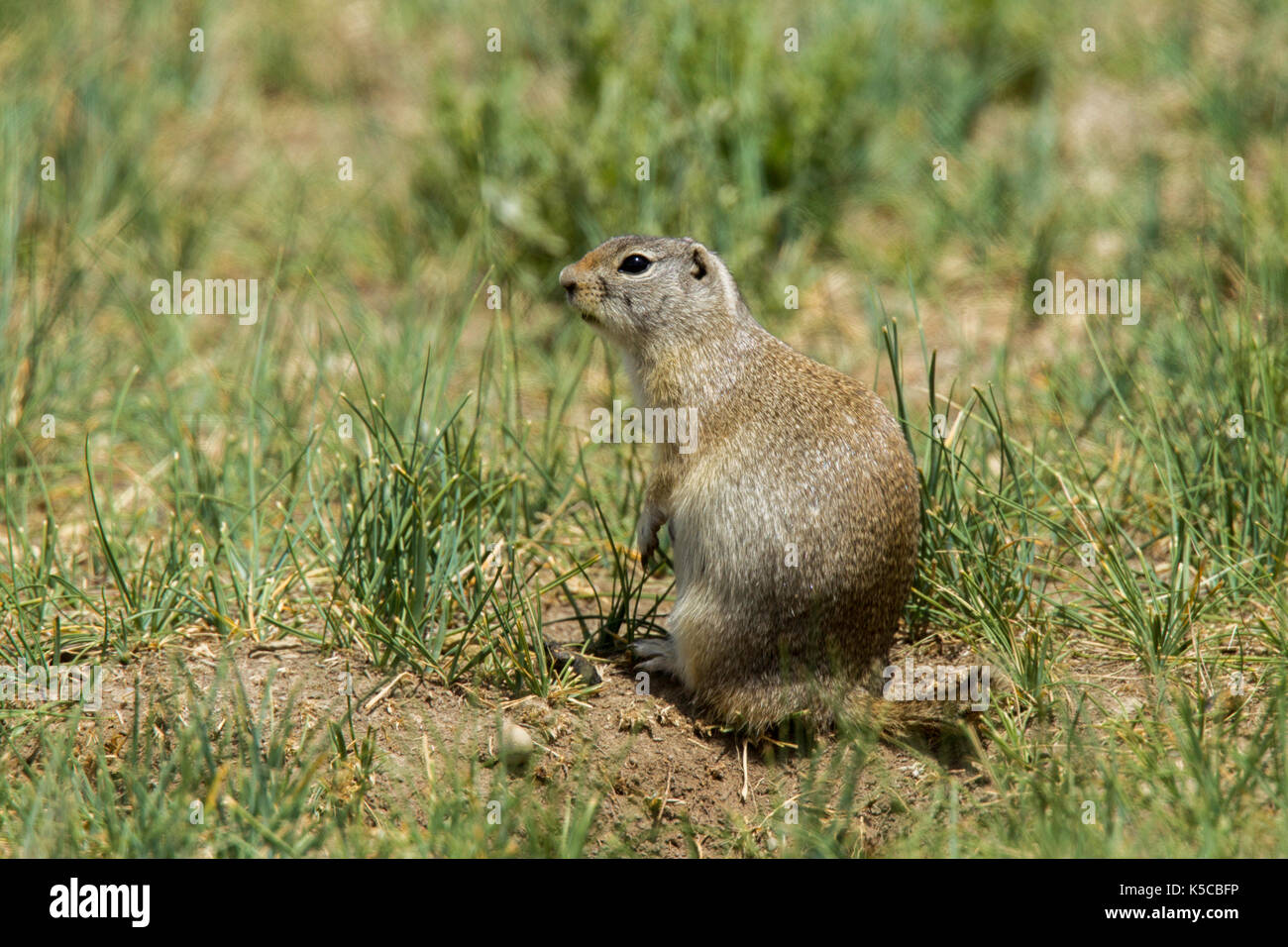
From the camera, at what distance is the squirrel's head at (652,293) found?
447 centimetres

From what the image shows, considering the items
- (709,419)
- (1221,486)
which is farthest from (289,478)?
(1221,486)

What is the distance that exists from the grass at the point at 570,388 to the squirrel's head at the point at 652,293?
0.41 metres

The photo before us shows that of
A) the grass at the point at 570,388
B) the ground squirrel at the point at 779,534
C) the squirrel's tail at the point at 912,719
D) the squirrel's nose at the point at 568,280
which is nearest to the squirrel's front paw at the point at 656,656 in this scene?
the ground squirrel at the point at 779,534

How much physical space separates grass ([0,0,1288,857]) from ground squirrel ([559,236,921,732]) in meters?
0.24

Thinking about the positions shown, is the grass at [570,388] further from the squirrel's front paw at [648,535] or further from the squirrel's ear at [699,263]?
the squirrel's ear at [699,263]

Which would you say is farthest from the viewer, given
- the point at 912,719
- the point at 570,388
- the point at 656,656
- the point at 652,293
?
the point at 570,388

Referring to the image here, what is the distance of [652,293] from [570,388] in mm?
786

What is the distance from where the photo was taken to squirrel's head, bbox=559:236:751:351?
4.47 metres

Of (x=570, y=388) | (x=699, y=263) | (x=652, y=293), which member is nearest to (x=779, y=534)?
(x=652, y=293)

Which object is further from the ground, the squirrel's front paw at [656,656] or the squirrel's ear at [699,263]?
the squirrel's ear at [699,263]

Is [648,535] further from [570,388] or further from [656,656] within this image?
[570,388]

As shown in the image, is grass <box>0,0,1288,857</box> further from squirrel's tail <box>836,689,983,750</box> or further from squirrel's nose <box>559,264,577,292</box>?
squirrel's nose <box>559,264,577,292</box>

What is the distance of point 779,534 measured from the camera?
12.6ft

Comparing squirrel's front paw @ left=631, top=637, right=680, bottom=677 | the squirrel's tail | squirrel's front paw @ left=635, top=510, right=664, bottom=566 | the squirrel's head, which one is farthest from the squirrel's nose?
the squirrel's tail
